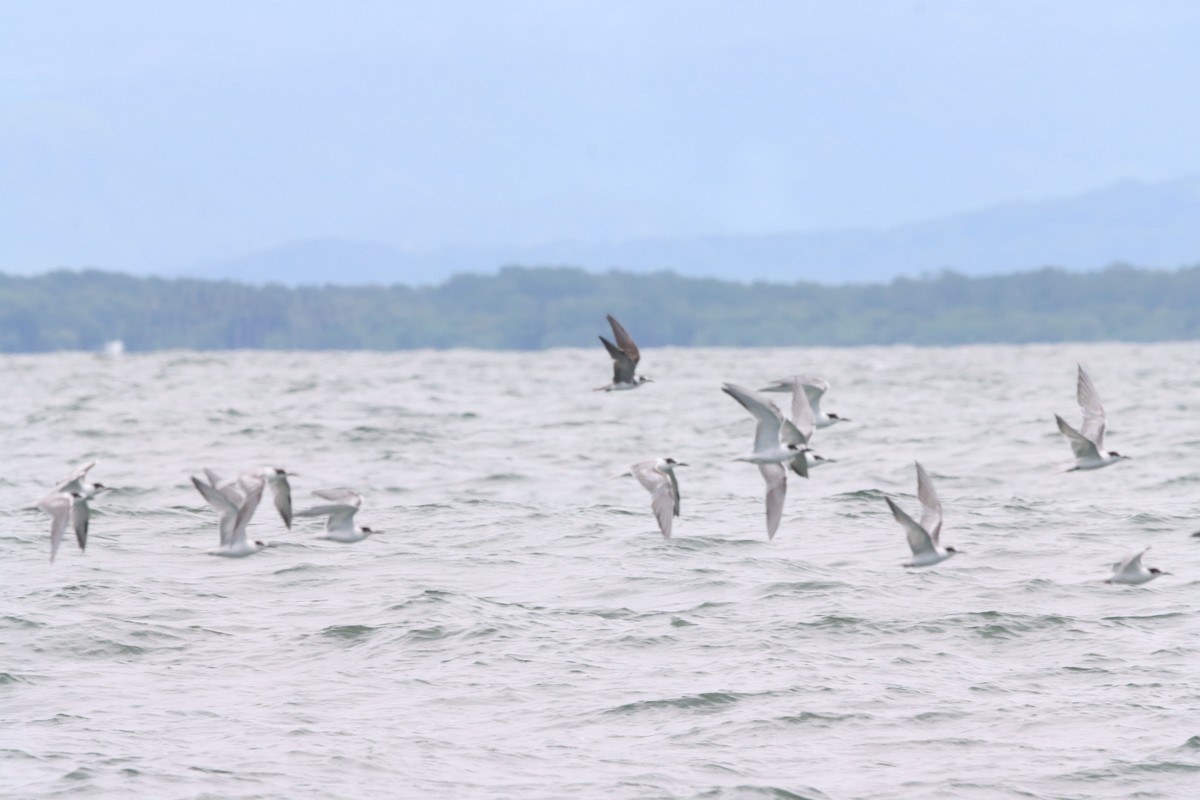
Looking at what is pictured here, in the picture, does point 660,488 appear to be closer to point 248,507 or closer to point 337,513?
point 337,513

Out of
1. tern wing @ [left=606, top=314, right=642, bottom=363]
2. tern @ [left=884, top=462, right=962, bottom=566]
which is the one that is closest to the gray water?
tern @ [left=884, top=462, right=962, bottom=566]

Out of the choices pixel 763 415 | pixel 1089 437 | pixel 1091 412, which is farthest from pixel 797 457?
pixel 1091 412

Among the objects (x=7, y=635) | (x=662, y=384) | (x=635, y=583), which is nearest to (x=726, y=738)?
(x=635, y=583)

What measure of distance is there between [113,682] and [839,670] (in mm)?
6537

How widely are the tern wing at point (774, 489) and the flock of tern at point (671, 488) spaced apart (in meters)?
0.01

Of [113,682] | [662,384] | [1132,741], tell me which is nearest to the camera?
[1132,741]

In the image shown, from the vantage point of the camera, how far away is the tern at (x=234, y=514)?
16172mm

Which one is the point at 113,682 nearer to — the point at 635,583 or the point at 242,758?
the point at 242,758

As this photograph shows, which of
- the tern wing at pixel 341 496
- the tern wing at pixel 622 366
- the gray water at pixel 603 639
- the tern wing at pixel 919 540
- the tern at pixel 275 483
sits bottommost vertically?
the gray water at pixel 603 639

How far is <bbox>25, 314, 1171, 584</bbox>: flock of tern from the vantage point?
1670 cm

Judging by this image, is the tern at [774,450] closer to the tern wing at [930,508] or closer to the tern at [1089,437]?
the tern wing at [930,508]

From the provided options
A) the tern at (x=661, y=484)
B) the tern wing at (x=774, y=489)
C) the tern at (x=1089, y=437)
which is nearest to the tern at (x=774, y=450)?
the tern wing at (x=774, y=489)

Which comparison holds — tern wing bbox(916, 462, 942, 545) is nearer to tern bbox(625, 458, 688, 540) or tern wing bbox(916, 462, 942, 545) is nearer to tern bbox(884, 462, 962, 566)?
tern bbox(884, 462, 962, 566)

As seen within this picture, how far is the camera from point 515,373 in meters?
82.2
